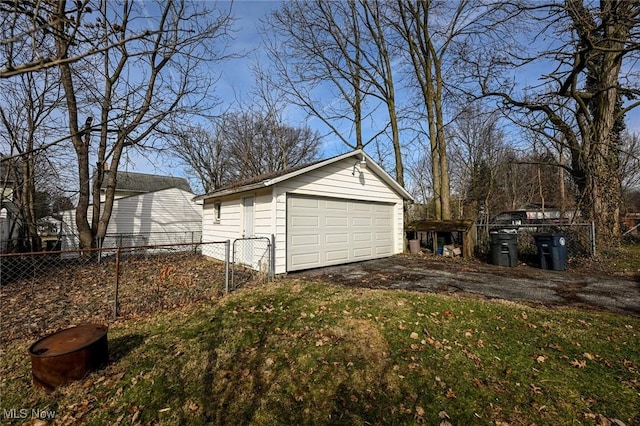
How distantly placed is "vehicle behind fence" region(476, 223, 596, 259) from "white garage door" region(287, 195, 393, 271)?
11.7ft


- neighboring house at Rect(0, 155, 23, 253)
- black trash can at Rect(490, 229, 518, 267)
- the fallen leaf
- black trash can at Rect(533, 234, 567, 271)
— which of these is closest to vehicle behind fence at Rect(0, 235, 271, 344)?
neighboring house at Rect(0, 155, 23, 253)

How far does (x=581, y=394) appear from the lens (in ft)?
9.51

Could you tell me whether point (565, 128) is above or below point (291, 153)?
below

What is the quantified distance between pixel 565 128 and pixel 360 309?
1220cm

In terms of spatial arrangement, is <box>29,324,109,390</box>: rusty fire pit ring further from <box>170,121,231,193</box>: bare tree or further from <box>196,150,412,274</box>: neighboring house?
<box>170,121,231,193</box>: bare tree

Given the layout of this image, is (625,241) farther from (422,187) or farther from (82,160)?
(82,160)

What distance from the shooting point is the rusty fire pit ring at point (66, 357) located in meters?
2.95

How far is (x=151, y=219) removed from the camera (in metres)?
20.3

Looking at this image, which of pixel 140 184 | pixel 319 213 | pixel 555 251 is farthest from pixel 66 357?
pixel 140 184

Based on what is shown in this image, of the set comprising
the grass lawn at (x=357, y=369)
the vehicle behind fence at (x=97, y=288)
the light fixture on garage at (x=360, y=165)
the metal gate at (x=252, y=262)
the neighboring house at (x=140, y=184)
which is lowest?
the grass lawn at (x=357, y=369)

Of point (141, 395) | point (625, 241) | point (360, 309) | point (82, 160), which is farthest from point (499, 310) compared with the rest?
point (82, 160)

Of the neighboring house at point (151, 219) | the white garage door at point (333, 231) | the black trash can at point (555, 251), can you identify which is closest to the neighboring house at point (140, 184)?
the neighboring house at point (151, 219)

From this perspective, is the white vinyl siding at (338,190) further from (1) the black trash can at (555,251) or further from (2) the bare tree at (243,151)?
(2) the bare tree at (243,151)

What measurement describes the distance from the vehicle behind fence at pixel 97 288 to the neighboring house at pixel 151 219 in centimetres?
869
